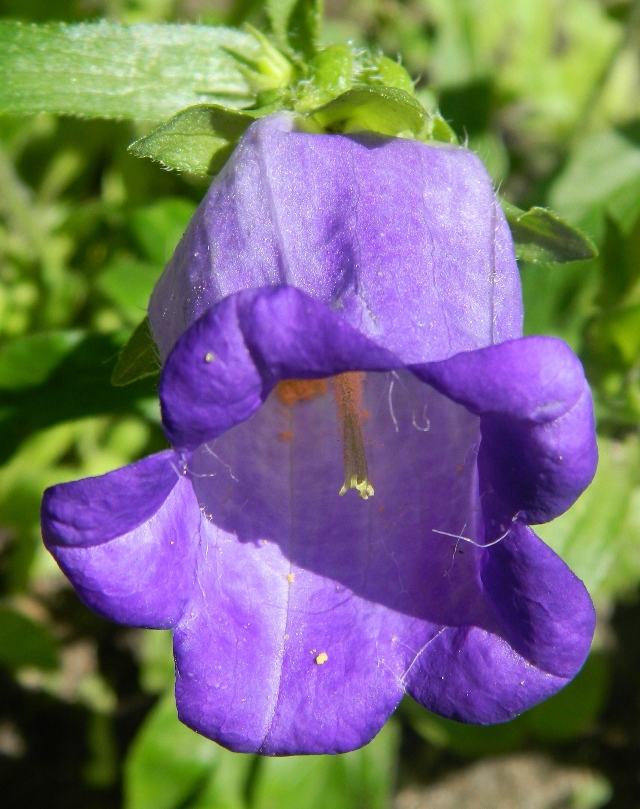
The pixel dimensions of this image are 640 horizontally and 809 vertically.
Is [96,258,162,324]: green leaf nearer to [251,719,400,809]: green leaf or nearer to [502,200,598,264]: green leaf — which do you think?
[502,200,598,264]: green leaf

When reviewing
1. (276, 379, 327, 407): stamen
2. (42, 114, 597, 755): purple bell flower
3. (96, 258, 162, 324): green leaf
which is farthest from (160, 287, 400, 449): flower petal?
(96, 258, 162, 324): green leaf

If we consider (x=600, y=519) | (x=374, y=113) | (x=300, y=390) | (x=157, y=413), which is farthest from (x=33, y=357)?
(x=600, y=519)

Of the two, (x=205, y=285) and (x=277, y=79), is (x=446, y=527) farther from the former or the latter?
(x=277, y=79)

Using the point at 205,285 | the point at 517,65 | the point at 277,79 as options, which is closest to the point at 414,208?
the point at 205,285

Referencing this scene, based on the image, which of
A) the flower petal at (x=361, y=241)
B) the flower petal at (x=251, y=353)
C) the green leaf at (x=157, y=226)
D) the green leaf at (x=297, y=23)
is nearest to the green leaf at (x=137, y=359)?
the flower petal at (x=361, y=241)

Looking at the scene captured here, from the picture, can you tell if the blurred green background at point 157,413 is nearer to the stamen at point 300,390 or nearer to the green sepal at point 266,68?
the green sepal at point 266,68
